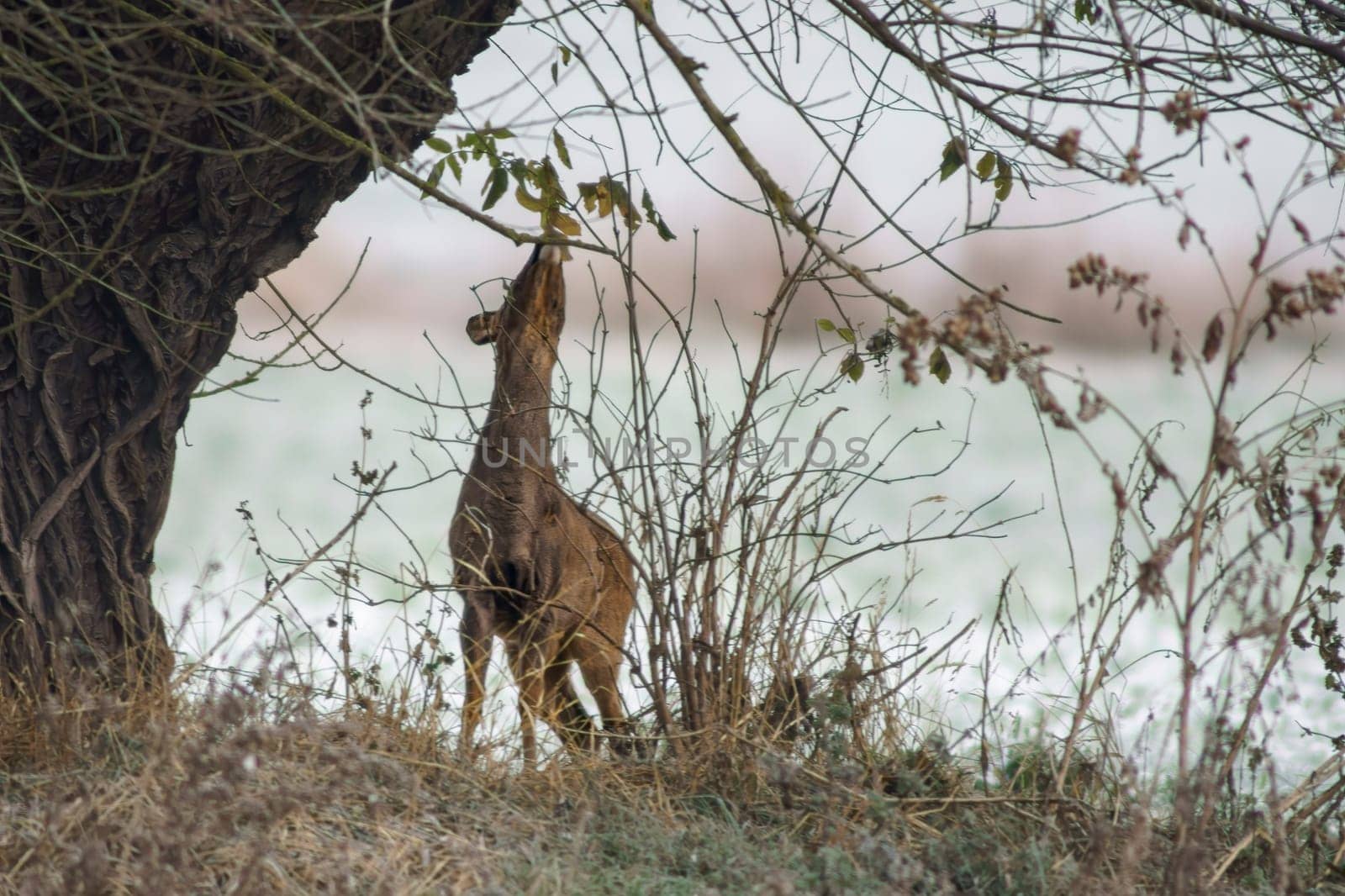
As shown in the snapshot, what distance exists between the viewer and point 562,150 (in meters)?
4.18

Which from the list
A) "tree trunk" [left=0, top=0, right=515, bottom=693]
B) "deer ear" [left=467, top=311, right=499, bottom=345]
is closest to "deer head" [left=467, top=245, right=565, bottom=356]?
"deer ear" [left=467, top=311, right=499, bottom=345]

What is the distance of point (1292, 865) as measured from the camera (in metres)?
3.53

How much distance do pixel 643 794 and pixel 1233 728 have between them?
1.67m

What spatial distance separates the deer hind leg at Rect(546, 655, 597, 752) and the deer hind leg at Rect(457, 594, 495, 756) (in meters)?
0.28

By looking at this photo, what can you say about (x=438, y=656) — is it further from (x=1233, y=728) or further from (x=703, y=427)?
(x=1233, y=728)

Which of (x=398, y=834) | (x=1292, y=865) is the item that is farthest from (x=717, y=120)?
(x=1292, y=865)

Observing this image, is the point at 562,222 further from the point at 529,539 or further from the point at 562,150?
the point at 529,539

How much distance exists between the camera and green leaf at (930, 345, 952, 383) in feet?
13.5

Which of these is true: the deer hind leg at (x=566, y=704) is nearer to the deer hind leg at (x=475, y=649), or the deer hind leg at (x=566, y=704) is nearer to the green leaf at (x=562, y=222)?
the deer hind leg at (x=475, y=649)

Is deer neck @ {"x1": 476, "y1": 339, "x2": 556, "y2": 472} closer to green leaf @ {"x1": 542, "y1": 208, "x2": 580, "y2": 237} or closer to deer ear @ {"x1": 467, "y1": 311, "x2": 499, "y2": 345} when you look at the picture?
deer ear @ {"x1": 467, "y1": 311, "x2": 499, "y2": 345}

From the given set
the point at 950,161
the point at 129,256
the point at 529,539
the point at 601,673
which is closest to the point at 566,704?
the point at 601,673

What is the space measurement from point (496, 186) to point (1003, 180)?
1692 mm

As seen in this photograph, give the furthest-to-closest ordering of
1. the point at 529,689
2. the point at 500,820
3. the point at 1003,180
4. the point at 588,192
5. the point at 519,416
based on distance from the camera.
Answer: the point at 1003,180
the point at 519,416
the point at 529,689
the point at 588,192
the point at 500,820

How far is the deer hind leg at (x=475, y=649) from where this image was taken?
3.97m
